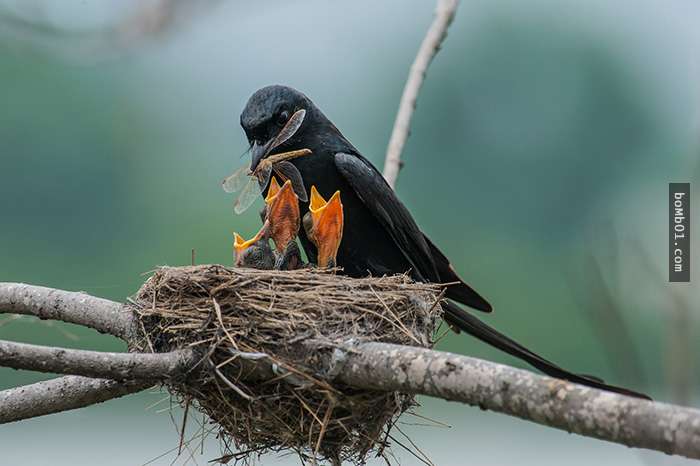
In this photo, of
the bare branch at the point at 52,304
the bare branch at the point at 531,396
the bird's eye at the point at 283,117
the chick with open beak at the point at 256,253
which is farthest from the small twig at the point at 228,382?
the bird's eye at the point at 283,117

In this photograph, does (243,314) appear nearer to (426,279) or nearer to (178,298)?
(178,298)

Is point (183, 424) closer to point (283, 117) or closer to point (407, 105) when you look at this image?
point (283, 117)

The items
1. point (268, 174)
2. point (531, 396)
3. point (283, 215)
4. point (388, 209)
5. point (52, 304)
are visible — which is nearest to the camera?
point (531, 396)

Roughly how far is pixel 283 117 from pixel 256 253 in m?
0.74

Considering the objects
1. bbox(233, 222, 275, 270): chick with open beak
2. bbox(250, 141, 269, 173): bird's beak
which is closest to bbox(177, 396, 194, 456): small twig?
bbox(233, 222, 275, 270): chick with open beak

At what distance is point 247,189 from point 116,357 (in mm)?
2012

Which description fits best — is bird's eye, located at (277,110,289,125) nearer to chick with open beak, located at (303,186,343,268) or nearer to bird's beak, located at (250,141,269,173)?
bird's beak, located at (250,141,269,173)

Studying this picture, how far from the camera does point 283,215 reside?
3.97 meters

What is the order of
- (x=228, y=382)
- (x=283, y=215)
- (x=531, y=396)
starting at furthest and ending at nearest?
(x=283, y=215), (x=228, y=382), (x=531, y=396)

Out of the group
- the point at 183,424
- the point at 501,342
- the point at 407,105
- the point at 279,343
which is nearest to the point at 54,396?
the point at 183,424

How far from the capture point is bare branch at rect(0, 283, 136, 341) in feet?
9.96

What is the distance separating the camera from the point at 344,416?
296cm

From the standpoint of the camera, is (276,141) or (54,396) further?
(276,141)

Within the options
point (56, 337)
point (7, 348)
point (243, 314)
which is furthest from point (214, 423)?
point (56, 337)
